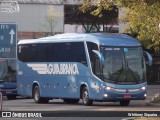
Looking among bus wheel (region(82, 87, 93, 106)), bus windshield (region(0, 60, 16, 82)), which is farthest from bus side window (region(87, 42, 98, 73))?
bus windshield (region(0, 60, 16, 82))

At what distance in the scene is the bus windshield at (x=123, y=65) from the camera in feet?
92.7

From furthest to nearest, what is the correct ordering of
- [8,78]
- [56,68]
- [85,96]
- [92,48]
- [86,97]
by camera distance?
[8,78], [56,68], [85,96], [86,97], [92,48]

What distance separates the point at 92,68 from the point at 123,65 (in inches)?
59.9

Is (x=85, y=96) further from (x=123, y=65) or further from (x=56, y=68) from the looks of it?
(x=56, y=68)

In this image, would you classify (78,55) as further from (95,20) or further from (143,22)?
(95,20)

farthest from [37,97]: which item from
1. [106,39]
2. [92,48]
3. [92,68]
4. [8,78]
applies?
[8,78]

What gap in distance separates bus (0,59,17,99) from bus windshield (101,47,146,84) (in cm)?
1233

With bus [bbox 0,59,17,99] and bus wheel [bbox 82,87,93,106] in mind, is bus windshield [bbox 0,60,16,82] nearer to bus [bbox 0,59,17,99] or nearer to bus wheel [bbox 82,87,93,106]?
bus [bbox 0,59,17,99]

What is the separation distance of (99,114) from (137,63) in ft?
51.8

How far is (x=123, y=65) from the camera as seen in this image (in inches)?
1122

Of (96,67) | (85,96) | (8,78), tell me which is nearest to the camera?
(96,67)

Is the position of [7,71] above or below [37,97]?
above

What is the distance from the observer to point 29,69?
110 ft

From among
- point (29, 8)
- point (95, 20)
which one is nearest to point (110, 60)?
point (29, 8)
